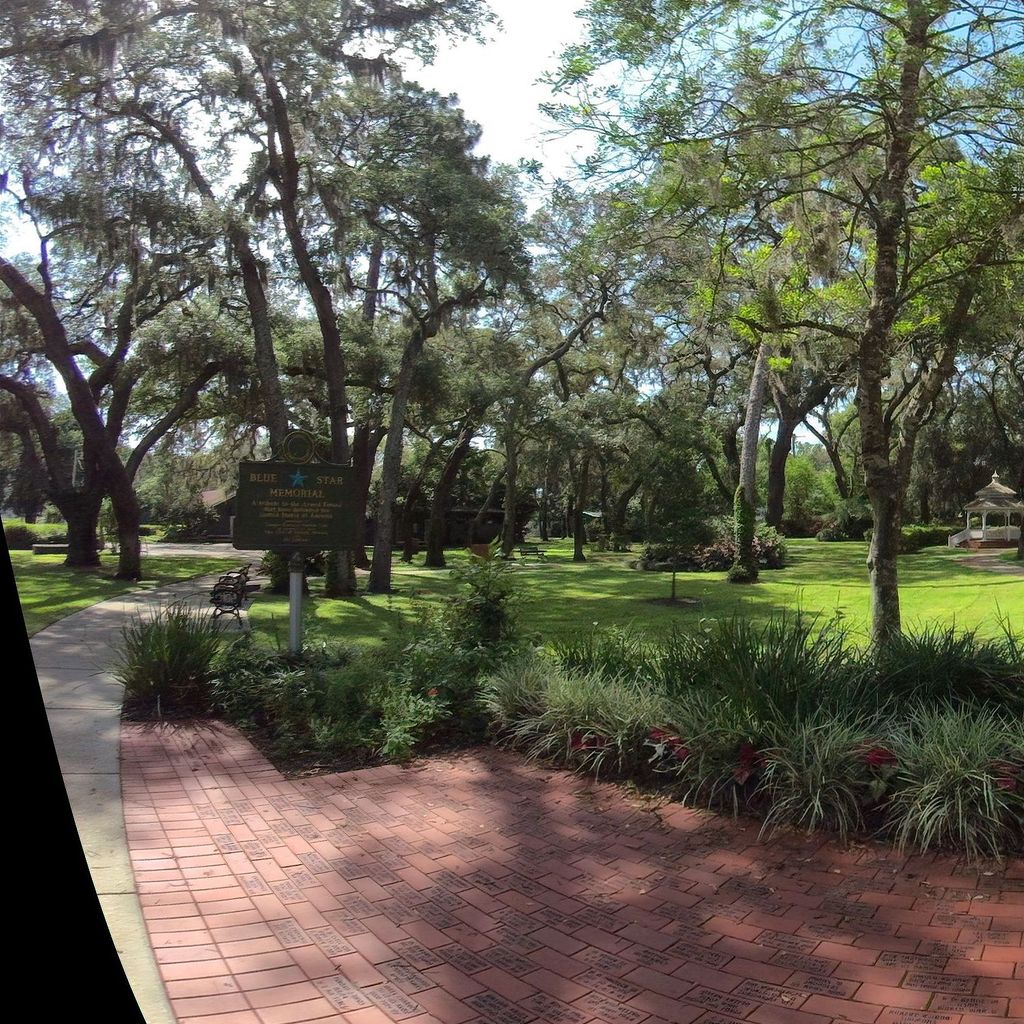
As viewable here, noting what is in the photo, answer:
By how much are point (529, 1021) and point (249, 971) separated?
3.65 ft

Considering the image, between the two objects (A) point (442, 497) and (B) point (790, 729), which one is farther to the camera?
(A) point (442, 497)

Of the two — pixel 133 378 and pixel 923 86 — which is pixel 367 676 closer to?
pixel 923 86

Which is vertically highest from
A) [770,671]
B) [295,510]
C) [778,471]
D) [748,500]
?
[778,471]

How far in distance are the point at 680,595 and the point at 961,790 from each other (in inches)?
599

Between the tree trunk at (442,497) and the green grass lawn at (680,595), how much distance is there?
169 cm

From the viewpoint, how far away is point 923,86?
7.09 m

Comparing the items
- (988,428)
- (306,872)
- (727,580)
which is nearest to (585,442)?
(727,580)

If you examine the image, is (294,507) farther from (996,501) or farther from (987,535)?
(996,501)

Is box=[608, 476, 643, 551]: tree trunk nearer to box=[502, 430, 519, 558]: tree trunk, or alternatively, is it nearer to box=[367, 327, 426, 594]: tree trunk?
box=[502, 430, 519, 558]: tree trunk

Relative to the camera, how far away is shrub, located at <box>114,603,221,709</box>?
292 inches

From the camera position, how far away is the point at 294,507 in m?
8.39

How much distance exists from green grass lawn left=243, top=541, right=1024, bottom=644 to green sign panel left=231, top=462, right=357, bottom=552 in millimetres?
1253

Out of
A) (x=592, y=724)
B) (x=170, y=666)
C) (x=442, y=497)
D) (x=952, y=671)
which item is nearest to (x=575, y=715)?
(x=592, y=724)

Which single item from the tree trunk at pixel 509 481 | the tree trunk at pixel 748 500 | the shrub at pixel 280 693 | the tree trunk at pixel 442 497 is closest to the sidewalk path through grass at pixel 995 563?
the tree trunk at pixel 748 500
